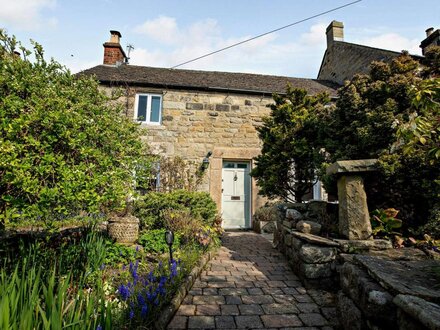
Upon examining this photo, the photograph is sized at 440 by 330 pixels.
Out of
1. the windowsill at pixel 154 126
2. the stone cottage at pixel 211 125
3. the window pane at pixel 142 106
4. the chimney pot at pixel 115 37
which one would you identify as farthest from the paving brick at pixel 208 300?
the chimney pot at pixel 115 37

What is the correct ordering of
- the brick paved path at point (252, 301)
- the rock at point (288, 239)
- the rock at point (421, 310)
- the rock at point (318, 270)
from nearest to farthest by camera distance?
the rock at point (421, 310) < the brick paved path at point (252, 301) < the rock at point (318, 270) < the rock at point (288, 239)

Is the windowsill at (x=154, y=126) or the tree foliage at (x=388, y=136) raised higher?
the windowsill at (x=154, y=126)

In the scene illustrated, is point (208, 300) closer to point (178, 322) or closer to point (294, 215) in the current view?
point (178, 322)

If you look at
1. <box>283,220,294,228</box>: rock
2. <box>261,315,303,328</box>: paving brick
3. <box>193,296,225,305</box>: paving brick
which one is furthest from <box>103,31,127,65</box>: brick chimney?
<box>261,315,303,328</box>: paving brick

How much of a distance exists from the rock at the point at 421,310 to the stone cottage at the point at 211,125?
6683mm

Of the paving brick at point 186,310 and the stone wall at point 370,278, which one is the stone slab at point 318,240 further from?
the paving brick at point 186,310

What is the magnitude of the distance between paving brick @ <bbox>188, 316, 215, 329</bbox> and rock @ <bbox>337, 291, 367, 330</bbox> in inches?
49.2

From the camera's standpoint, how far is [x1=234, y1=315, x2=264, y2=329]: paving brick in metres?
2.37

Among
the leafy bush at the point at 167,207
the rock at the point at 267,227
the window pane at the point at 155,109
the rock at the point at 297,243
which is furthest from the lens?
the window pane at the point at 155,109

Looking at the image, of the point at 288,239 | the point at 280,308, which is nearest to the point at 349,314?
the point at 280,308

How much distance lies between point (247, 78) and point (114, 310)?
10251 millimetres

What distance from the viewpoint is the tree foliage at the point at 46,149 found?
7.03 ft

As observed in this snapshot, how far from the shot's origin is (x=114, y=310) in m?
2.18

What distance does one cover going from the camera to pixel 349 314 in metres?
2.24
